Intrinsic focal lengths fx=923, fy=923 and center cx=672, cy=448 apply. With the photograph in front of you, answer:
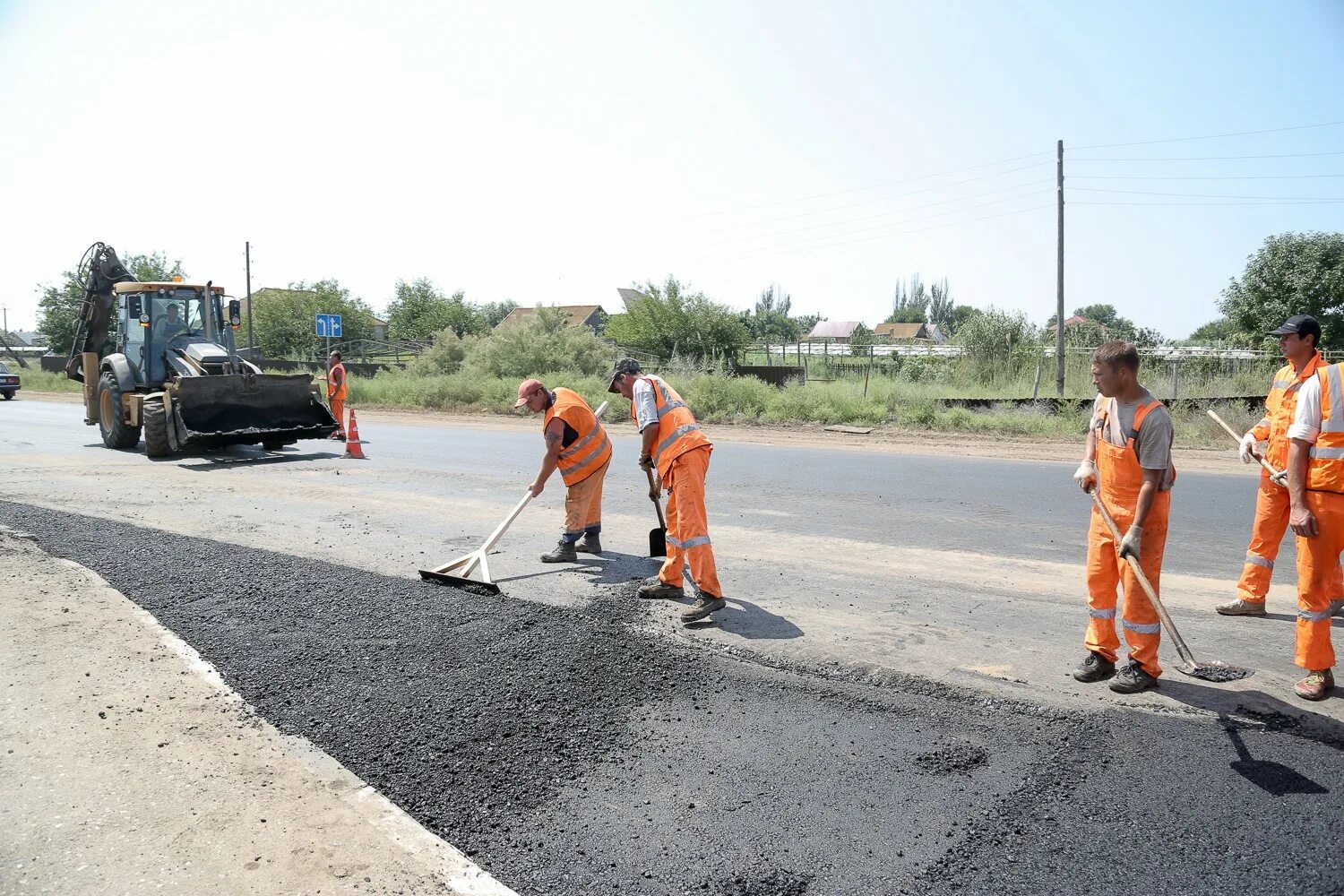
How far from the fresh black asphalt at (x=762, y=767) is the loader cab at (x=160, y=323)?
11.0 meters

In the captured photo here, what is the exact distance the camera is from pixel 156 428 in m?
13.1

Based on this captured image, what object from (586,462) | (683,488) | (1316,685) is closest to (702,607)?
(683,488)

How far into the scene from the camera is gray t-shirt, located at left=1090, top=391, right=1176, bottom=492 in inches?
155

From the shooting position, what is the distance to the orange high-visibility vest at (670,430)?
555 cm

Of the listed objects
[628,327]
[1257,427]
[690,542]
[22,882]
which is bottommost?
[22,882]

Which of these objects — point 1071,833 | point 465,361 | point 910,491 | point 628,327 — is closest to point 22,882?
point 1071,833

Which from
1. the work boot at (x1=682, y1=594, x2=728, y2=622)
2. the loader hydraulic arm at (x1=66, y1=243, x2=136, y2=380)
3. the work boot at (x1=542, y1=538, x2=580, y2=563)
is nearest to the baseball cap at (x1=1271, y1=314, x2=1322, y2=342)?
the work boot at (x1=682, y1=594, x2=728, y2=622)

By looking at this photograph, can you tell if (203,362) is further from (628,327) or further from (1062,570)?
(628,327)

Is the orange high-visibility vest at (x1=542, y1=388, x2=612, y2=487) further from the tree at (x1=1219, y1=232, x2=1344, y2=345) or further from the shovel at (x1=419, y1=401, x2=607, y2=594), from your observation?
the tree at (x1=1219, y1=232, x2=1344, y2=345)

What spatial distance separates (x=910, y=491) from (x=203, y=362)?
10582 millimetres

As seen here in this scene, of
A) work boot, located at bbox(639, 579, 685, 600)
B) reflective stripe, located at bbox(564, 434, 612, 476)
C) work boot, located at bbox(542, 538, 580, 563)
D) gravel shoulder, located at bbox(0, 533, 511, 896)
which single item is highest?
reflective stripe, located at bbox(564, 434, 612, 476)

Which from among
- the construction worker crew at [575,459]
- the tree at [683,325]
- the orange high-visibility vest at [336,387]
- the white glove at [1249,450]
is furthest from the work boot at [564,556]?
the tree at [683,325]

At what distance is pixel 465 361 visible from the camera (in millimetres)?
30953

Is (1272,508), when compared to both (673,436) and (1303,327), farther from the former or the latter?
(673,436)
